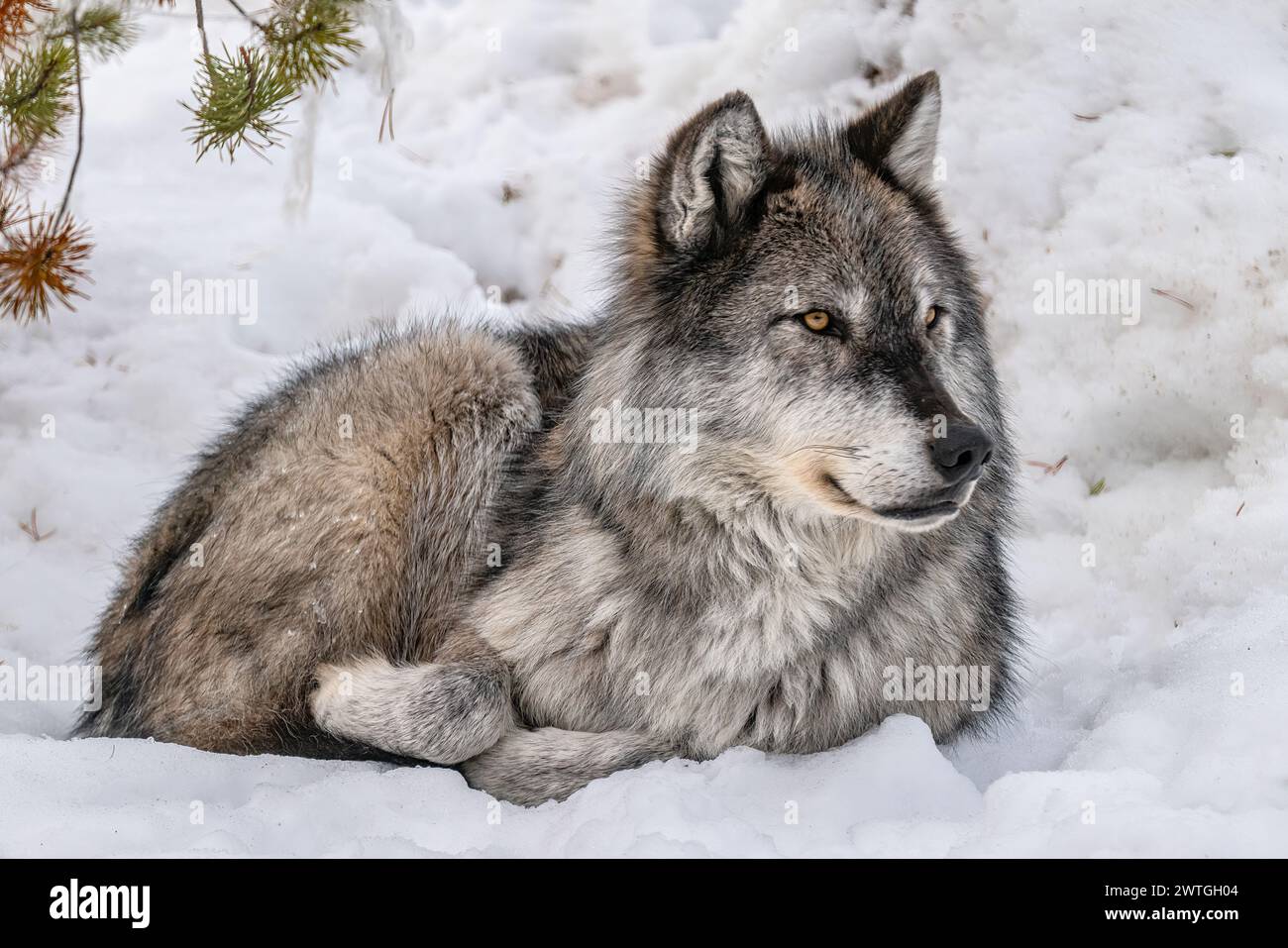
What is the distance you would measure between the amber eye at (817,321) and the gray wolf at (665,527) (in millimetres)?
15

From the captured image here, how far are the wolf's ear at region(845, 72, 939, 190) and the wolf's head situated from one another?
106 mm

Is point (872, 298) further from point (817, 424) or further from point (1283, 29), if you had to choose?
point (1283, 29)

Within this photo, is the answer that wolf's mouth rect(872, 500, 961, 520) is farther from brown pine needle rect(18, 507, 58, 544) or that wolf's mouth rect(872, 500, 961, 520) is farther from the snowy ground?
brown pine needle rect(18, 507, 58, 544)

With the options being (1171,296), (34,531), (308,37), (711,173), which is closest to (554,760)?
(711,173)

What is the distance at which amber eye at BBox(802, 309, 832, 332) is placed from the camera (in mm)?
3660

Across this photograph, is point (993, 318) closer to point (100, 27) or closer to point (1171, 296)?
point (1171, 296)

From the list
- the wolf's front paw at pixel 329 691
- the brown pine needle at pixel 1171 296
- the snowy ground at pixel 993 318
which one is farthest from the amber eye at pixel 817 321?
the brown pine needle at pixel 1171 296

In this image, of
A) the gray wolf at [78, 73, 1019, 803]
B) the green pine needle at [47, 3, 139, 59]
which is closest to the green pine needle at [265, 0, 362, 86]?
the green pine needle at [47, 3, 139, 59]

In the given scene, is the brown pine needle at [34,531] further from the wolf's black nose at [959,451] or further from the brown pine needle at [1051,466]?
the brown pine needle at [1051,466]

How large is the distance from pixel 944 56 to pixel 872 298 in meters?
4.04

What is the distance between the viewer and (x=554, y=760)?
12.9 ft

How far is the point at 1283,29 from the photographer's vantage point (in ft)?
20.8

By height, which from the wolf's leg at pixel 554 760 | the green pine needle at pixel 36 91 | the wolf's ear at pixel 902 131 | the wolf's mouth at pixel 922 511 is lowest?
the wolf's leg at pixel 554 760

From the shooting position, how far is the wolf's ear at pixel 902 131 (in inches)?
162
